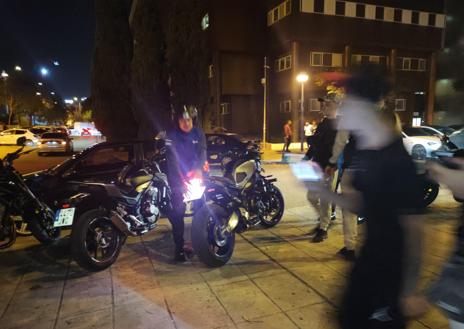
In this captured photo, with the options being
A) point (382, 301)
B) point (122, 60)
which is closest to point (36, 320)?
point (382, 301)

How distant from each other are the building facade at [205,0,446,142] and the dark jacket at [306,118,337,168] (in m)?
23.1

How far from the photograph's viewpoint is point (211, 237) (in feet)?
15.2

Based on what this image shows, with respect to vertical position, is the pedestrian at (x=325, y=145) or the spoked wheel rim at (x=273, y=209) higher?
the pedestrian at (x=325, y=145)

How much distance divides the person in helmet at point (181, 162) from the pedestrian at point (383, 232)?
9.41 ft

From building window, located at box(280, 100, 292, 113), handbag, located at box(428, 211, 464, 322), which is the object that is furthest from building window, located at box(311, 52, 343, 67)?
handbag, located at box(428, 211, 464, 322)

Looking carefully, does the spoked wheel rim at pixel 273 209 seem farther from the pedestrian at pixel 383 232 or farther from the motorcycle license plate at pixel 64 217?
the pedestrian at pixel 383 232

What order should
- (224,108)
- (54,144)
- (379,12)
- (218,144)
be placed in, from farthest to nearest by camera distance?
(224,108) < (379,12) < (54,144) < (218,144)

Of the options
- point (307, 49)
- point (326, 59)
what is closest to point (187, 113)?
point (307, 49)

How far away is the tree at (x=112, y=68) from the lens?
16.8m

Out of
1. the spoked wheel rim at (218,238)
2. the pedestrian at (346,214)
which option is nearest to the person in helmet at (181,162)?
the spoked wheel rim at (218,238)

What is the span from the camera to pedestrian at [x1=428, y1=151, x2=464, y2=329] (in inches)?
69.0

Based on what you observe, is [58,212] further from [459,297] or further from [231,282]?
[459,297]

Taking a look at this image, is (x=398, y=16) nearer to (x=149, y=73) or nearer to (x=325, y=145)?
(x=149, y=73)

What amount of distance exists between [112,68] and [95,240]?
45.5ft
